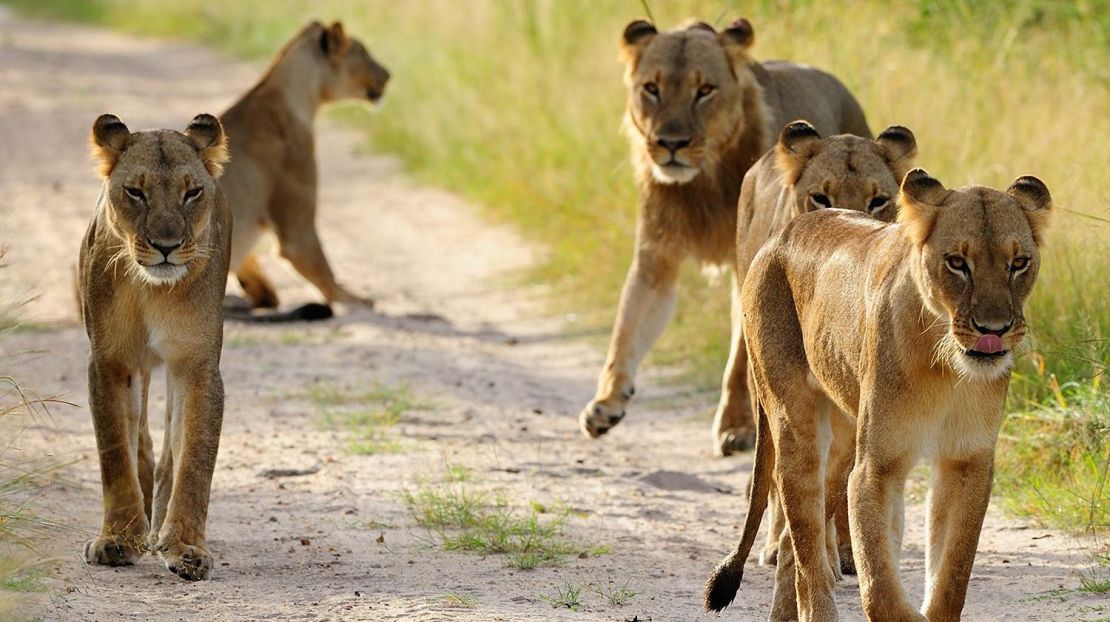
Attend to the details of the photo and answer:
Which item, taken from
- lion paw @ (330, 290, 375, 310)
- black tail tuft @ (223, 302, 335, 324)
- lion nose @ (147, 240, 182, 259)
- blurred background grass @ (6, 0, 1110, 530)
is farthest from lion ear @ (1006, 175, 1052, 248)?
lion paw @ (330, 290, 375, 310)

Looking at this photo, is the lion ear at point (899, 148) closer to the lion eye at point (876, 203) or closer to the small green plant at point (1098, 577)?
the lion eye at point (876, 203)

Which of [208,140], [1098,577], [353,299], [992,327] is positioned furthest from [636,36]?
[992,327]

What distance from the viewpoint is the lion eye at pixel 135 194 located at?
4758 mm

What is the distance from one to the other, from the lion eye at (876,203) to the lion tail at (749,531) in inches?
30.9

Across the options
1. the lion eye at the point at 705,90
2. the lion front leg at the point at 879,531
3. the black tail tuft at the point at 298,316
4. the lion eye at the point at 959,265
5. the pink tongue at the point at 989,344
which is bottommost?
the black tail tuft at the point at 298,316

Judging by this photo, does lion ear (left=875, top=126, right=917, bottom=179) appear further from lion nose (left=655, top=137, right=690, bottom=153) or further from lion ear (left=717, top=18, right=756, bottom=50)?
lion ear (left=717, top=18, right=756, bottom=50)

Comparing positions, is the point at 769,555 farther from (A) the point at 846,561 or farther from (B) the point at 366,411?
(B) the point at 366,411

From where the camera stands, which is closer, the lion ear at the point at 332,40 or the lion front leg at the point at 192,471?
the lion front leg at the point at 192,471

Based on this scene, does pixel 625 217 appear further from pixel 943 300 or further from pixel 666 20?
pixel 943 300

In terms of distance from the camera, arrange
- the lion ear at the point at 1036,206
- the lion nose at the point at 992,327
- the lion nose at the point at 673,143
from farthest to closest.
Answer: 1. the lion nose at the point at 673,143
2. the lion ear at the point at 1036,206
3. the lion nose at the point at 992,327

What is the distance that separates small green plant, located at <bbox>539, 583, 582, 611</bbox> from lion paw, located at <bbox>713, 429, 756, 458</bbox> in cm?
187

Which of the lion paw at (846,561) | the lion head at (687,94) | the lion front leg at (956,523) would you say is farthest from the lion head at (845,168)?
the lion head at (687,94)

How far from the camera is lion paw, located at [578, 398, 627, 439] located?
252 inches

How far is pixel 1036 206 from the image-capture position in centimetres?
353
